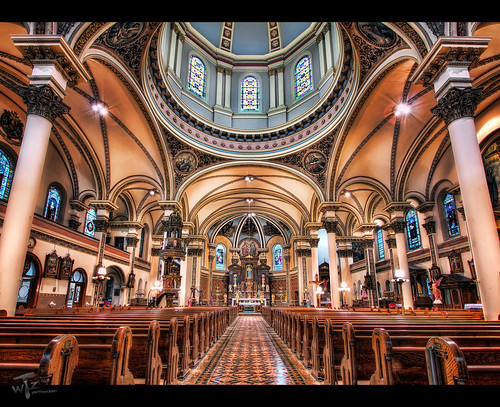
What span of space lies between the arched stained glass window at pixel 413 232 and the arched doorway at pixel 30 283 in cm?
1927

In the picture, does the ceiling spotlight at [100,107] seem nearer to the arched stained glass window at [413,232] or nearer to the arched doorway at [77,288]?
the arched doorway at [77,288]

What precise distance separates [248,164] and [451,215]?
10824 mm

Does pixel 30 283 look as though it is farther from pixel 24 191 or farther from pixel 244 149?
pixel 244 149

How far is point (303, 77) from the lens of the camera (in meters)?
18.9

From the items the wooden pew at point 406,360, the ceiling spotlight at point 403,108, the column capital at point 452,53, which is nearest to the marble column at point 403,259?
the ceiling spotlight at point 403,108

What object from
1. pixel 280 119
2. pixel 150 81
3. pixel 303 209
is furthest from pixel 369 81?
pixel 303 209

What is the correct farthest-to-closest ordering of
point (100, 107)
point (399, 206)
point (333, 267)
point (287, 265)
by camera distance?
point (287, 265) < point (333, 267) < point (399, 206) < point (100, 107)

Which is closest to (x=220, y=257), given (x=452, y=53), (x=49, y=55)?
(x=49, y=55)

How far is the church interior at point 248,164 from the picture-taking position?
244 inches

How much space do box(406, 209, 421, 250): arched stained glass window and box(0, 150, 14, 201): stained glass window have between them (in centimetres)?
2037

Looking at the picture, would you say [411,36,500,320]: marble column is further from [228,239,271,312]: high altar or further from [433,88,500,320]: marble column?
[228,239,271,312]: high altar
